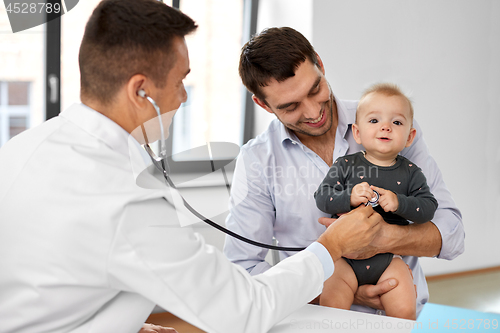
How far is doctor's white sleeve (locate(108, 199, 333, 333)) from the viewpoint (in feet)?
2.02

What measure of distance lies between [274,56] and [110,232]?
2.51ft

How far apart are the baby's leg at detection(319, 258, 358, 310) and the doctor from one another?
296 millimetres

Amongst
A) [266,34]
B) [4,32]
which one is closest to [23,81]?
[4,32]

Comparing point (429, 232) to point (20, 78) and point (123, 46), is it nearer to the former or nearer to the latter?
point (123, 46)

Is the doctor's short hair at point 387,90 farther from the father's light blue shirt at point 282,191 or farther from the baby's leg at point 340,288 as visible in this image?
the baby's leg at point 340,288

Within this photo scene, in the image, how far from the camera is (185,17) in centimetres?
83

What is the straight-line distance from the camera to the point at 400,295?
1029mm

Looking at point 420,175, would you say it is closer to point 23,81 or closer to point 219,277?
point 219,277

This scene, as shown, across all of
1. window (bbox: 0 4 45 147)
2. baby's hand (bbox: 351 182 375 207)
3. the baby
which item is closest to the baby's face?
the baby

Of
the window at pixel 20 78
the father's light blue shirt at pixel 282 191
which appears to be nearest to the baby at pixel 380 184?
the father's light blue shirt at pixel 282 191

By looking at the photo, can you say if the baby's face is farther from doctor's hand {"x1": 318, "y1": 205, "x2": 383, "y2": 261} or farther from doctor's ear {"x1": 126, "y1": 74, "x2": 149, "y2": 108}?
doctor's ear {"x1": 126, "y1": 74, "x2": 149, "y2": 108}

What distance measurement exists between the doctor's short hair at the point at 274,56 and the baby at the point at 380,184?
0.23 metres

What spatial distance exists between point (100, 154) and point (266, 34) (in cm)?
74

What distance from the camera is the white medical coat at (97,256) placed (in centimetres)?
62
